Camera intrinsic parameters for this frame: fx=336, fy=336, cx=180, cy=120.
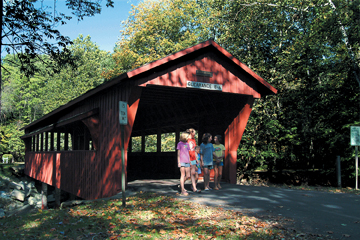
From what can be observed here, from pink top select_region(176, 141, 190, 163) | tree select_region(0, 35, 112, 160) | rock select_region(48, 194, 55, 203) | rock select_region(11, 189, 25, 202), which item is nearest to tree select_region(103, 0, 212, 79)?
tree select_region(0, 35, 112, 160)

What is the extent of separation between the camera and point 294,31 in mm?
18625

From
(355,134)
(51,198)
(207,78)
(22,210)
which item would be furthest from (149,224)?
(51,198)

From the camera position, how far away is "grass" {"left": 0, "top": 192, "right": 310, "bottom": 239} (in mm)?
5133

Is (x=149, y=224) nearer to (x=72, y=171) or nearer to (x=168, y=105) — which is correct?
(x=72, y=171)

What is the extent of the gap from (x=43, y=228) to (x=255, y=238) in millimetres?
3530

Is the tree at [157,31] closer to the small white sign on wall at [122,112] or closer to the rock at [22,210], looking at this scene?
the rock at [22,210]

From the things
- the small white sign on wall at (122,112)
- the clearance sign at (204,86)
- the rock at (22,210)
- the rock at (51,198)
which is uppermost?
the clearance sign at (204,86)

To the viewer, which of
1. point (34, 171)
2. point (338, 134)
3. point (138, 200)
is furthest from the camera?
point (34, 171)

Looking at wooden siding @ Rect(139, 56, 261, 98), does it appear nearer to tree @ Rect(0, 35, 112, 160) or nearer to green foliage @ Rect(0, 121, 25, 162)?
tree @ Rect(0, 35, 112, 160)

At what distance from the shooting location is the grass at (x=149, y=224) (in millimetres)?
5133

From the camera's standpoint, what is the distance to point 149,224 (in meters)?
5.73

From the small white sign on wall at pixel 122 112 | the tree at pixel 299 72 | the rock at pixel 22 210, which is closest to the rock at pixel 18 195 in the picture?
the rock at pixel 22 210

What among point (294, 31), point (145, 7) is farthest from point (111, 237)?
point (145, 7)

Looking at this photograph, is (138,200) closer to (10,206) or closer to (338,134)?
(338,134)
